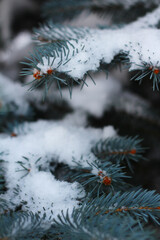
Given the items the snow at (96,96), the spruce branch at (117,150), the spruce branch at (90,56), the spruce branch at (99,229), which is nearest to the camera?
the spruce branch at (99,229)

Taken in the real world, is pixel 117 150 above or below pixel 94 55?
below

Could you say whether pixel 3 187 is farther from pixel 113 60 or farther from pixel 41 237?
pixel 113 60

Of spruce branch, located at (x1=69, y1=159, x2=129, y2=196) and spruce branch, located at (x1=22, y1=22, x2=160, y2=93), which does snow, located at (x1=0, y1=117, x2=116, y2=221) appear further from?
spruce branch, located at (x1=22, y1=22, x2=160, y2=93)

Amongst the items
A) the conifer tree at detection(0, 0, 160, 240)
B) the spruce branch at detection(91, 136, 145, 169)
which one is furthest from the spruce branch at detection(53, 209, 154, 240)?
the spruce branch at detection(91, 136, 145, 169)

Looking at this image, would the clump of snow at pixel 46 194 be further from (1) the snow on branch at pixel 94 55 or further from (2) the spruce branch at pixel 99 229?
(1) the snow on branch at pixel 94 55

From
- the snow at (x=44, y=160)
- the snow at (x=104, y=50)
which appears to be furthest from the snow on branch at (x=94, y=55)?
the snow at (x=44, y=160)

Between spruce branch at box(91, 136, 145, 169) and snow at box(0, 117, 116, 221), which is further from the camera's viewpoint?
spruce branch at box(91, 136, 145, 169)

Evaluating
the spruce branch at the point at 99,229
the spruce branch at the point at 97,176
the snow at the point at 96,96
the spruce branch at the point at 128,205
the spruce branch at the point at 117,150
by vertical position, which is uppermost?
the snow at the point at 96,96

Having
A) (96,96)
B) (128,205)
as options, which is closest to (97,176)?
(128,205)

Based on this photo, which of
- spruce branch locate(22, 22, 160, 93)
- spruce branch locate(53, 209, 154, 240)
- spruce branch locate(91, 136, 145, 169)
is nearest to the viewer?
spruce branch locate(53, 209, 154, 240)

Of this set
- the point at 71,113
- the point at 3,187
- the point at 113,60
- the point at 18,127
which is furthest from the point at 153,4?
the point at 3,187

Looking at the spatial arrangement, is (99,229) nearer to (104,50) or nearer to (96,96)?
(104,50)
